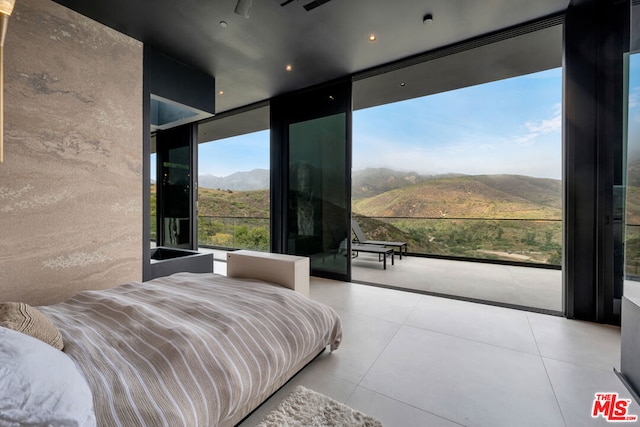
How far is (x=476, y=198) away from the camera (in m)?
8.48

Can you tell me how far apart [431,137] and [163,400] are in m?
9.80

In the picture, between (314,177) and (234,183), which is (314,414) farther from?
(234,183)

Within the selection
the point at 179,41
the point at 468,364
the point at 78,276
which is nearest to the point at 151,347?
the point at 468,364

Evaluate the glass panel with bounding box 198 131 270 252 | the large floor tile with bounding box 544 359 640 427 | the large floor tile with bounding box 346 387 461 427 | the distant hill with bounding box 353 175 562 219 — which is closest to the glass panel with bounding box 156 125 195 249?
the glass panel with bounding box 198 131 270 252

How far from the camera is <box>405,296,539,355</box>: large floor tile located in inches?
92.0

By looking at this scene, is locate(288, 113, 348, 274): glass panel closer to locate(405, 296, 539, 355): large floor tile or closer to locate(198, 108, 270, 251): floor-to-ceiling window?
locate(198, 108, 270, 251): floor-to-ceiling window

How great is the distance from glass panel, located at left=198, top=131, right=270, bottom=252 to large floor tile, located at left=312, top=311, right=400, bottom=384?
5.02 metres

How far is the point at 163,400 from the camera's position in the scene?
3.20ft

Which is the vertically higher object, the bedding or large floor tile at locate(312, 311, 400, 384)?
the bedding

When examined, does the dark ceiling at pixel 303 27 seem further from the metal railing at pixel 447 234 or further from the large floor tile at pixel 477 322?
the metal railing at pixel 447 234

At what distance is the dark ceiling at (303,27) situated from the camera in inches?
107

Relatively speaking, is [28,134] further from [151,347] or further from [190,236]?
[190,236]

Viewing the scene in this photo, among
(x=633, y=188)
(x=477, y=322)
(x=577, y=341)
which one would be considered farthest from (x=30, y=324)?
(x=577, y=341)
